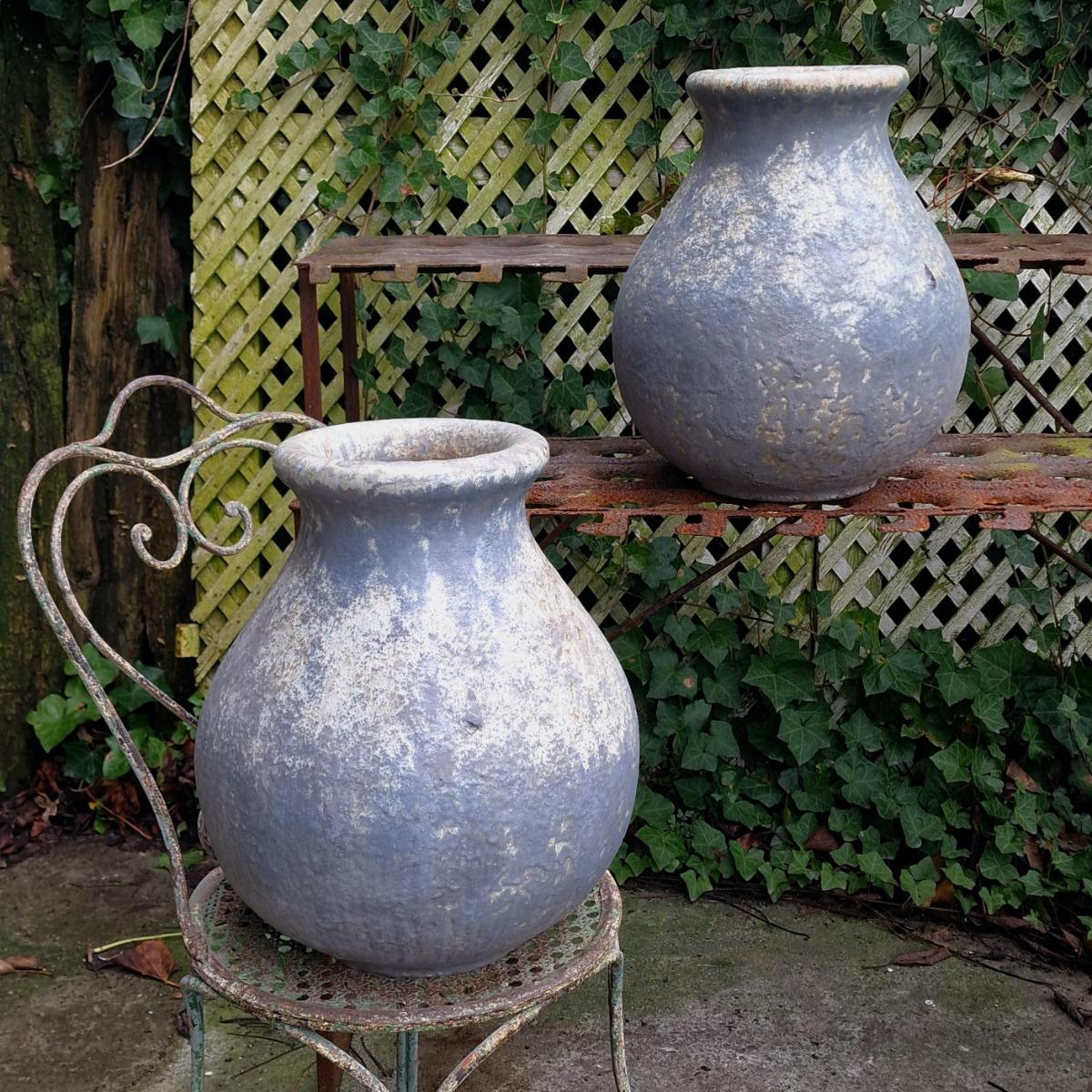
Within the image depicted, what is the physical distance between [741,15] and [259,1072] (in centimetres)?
251

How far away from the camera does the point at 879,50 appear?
3.10 m

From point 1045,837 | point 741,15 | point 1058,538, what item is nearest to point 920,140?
point 741,15

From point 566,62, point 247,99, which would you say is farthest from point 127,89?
point 566,62

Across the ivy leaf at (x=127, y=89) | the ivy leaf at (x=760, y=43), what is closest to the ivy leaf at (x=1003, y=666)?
the ivy leaf at (x=760, y=43)

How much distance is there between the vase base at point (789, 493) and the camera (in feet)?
7.17

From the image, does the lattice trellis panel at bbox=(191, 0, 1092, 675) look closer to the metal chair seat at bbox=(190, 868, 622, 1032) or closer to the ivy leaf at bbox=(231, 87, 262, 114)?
the ivy leaf at bbox=(231, 87, 262, 114)

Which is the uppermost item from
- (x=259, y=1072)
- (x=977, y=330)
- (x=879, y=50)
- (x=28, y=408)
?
(x=879, y=50)

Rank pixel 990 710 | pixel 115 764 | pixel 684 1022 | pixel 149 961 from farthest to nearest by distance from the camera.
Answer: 1. pixel 115 764
2. pixel 990 710
3. pixel 149 961
4. pixel 684 1022

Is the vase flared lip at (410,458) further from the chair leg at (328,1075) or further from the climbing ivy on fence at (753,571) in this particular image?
the climbing ivy on fence at (753,571)

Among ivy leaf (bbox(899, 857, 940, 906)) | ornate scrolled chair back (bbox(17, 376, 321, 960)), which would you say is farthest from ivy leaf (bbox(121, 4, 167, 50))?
A: ivy leaf (bbox(899, 857, 940, 906))

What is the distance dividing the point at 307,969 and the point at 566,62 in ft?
7.03

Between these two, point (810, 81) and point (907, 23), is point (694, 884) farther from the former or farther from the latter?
point (907, 23)

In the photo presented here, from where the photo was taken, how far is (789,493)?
7.18 ft

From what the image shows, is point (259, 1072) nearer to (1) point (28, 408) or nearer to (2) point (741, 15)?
(1) point (28, 408)
